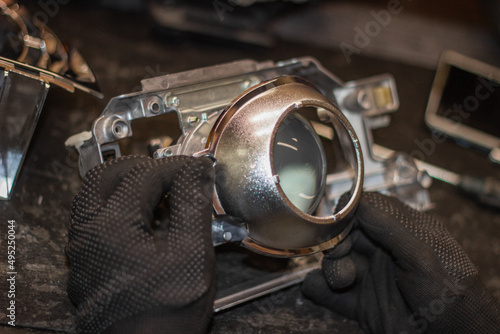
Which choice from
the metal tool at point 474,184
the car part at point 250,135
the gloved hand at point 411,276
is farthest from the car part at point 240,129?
the metal tool at point 474,184

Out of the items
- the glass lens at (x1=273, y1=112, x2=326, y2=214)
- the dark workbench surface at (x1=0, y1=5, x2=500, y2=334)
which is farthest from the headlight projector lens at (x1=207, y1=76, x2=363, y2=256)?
the dark workbench surface at (x1=0, y1=5, x2=500, y2=334)

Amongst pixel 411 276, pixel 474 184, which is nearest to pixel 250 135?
pixel 411 276

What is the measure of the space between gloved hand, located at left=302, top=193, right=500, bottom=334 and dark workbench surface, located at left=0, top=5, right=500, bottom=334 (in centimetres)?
13

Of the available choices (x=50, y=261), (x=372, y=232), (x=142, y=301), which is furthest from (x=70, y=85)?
(x=372, y=232)

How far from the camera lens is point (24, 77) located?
97cm

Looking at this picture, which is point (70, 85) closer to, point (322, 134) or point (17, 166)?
point (17, 166)

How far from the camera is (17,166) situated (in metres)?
1.03

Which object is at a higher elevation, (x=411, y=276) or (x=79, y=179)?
(x=79, y=179)

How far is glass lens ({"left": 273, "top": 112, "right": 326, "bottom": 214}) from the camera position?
0.88 meters

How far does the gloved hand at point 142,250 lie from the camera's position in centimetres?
75

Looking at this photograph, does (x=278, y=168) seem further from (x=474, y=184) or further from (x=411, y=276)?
(x=474, y=184)

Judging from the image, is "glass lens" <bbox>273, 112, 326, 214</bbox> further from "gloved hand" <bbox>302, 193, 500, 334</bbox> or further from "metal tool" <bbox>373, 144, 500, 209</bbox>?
"metal tool" <bbox>373, 144, 500, 209</bbox>

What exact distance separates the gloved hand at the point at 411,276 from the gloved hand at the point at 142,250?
0.33 metres

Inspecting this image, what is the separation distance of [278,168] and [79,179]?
20.0 inches
